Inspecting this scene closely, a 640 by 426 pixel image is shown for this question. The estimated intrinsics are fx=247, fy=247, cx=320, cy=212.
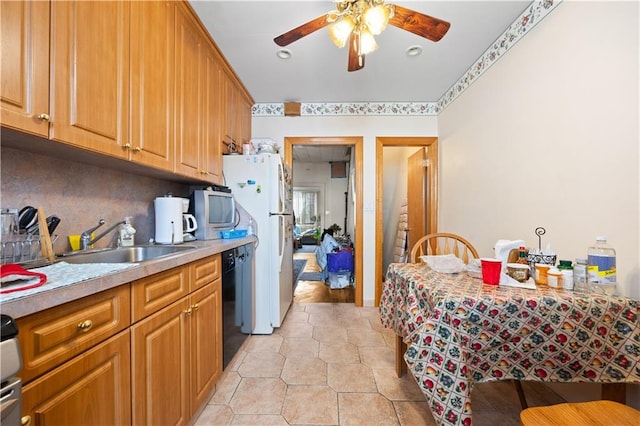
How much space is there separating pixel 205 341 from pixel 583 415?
1591mm

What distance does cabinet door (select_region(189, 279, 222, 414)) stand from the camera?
1280 mm

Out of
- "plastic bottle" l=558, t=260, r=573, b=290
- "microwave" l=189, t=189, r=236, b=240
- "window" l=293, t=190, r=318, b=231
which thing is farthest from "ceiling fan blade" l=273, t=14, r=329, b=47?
"window" l=293, t=190, r=318, b=231

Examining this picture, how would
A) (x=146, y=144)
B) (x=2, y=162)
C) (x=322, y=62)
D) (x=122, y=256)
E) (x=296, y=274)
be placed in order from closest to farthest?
(x=2, y=162)
(x=146, y=144)
(x=122, y=256)
(x=322, y=62)
(x=296, y=274)

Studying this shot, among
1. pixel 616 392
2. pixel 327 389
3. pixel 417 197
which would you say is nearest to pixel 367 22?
pixel 616 392

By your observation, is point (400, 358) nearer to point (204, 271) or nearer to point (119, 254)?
point (204, 271)

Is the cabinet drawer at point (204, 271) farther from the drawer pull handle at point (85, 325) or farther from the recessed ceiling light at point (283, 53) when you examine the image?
the recessed ceiling light at point (283, 53)

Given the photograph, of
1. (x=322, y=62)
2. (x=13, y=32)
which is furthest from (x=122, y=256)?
(x=322, y=62)

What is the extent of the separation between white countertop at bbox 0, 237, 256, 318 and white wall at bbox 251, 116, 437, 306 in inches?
91.2

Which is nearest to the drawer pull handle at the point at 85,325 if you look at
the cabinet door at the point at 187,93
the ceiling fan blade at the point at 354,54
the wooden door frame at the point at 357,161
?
the cabinet door at the point at 187,93

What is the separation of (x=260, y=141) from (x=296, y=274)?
2.67m

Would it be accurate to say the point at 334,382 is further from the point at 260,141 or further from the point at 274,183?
the point at 260,141

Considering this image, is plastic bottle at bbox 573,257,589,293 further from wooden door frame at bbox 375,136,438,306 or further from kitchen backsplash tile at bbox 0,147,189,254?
kitchen backsplash tile at bbox 0,147,189,254

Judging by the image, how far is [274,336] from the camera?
226cm

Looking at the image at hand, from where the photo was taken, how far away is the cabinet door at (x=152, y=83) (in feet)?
4.08
